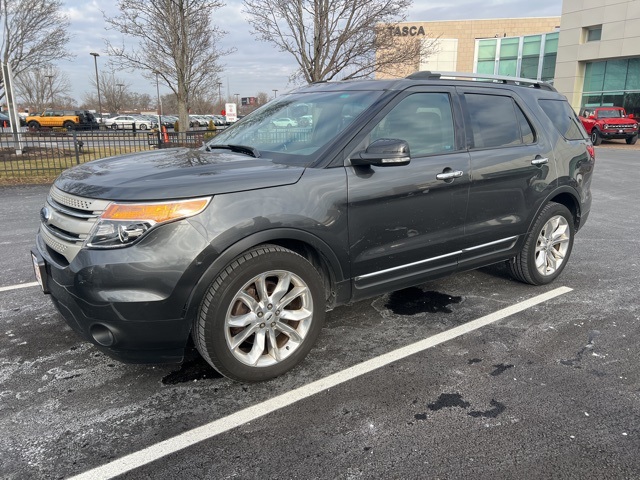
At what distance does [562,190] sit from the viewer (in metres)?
4.49

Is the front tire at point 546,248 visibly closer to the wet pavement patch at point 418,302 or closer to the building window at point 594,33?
the wet pavement patch at point 418,302

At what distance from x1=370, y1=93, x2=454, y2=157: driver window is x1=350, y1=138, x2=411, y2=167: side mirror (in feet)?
0.69

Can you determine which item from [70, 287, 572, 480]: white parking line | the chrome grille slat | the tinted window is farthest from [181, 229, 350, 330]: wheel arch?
the tinted window

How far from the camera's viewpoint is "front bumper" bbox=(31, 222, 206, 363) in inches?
98.3

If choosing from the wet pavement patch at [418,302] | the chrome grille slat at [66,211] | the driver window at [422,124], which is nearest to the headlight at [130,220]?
the chrome grille slat at [66,211]

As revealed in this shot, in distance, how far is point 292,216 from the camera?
285 cm

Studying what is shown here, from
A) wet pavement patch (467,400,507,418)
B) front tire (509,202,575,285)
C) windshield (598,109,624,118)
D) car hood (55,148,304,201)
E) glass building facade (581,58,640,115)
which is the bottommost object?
wet pavement patch (467,400,507,418)

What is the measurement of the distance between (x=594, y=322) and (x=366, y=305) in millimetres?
1804

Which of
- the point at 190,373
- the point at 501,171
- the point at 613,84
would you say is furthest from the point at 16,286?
the point at 613,84

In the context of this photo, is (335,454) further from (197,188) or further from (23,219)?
(23,219)

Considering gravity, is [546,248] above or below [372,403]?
above

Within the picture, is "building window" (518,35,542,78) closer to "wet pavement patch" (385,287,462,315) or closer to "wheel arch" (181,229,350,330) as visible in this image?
"wet pavement patch" (385,287,462,315)

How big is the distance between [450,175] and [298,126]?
1166 millimetres

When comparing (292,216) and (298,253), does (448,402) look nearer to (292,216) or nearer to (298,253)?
(298,253)
